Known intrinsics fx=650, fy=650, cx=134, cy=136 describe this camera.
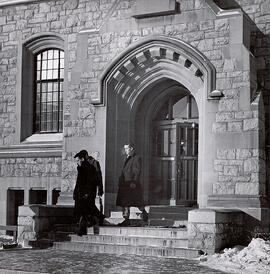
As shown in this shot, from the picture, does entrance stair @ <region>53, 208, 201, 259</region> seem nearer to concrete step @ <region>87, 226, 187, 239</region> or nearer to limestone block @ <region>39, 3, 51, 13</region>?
concrete step @ <region>87, 226, 187, 239</region>

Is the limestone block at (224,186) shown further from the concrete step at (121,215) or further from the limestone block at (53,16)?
the limestone block at (53,16)

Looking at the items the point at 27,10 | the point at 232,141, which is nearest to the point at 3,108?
the point at 27,10

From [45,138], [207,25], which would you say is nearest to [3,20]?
[45,138]

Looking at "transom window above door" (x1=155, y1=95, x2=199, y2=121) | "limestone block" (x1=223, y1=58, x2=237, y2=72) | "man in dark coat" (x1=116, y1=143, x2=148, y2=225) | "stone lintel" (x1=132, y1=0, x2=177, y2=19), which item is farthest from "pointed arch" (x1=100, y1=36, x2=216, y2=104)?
"man in dark coat" (x1=116, y1=143, x2=148, y2=225)

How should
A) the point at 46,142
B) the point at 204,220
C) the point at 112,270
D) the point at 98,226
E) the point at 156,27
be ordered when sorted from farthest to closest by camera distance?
the point at 46,142
the point at 156,27
the point at 98,226
the point at 204,220
the point at 112,270

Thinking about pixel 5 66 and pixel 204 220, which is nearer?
pixel 204 220

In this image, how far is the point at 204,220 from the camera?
12484mm

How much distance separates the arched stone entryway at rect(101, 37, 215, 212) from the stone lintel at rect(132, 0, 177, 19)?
70cm

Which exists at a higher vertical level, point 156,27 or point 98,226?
point 156,27

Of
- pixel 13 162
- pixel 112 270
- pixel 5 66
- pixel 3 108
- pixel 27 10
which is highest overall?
pixel 27 10

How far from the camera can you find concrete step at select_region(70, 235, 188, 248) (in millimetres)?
13073

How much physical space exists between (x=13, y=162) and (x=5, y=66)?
3066 mm

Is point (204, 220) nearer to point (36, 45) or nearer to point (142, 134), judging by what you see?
point (142, 134)

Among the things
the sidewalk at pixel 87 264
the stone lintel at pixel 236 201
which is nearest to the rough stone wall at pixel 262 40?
the stone lintel at pixel 236 201
